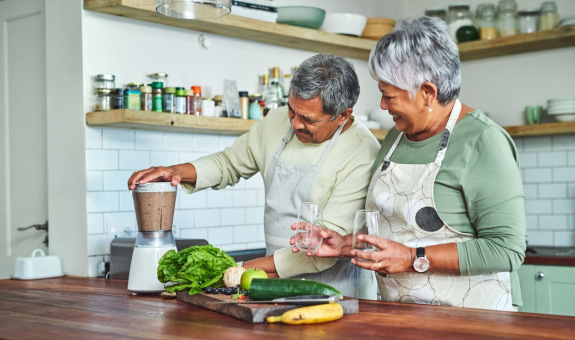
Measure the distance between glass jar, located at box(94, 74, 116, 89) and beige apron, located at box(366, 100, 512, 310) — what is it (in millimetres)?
1652

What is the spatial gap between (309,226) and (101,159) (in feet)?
5.78

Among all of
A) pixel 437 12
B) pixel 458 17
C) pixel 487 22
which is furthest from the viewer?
pixel 437 12

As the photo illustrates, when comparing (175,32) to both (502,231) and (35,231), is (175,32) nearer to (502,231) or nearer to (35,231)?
(35,231)

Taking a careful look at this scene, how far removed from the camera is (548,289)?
4.17 m

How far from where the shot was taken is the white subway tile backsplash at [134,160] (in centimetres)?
365

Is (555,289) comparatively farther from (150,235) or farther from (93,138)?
(93,138)

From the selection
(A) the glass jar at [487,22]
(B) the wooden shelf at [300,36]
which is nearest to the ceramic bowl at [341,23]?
(B) the wooden shelf at [300,36]

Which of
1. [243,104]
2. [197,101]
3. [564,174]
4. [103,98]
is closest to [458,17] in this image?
[564,174]

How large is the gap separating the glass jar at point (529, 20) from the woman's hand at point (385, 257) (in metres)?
3.11

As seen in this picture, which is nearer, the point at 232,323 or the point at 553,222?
the point at 232,323

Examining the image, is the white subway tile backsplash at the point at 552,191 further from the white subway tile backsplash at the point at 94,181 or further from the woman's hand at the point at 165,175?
the white subway tile backsplash at the point at 94,181

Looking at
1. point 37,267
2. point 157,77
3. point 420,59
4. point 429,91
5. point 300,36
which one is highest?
point 300,36

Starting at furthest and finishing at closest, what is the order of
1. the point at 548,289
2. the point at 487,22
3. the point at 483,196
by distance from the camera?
the point at 487,22
the point at 548,289
the point at 483,196

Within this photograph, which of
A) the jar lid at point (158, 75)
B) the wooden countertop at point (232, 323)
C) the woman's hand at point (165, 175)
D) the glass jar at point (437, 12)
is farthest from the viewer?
the glass jar at point (437, 12)
